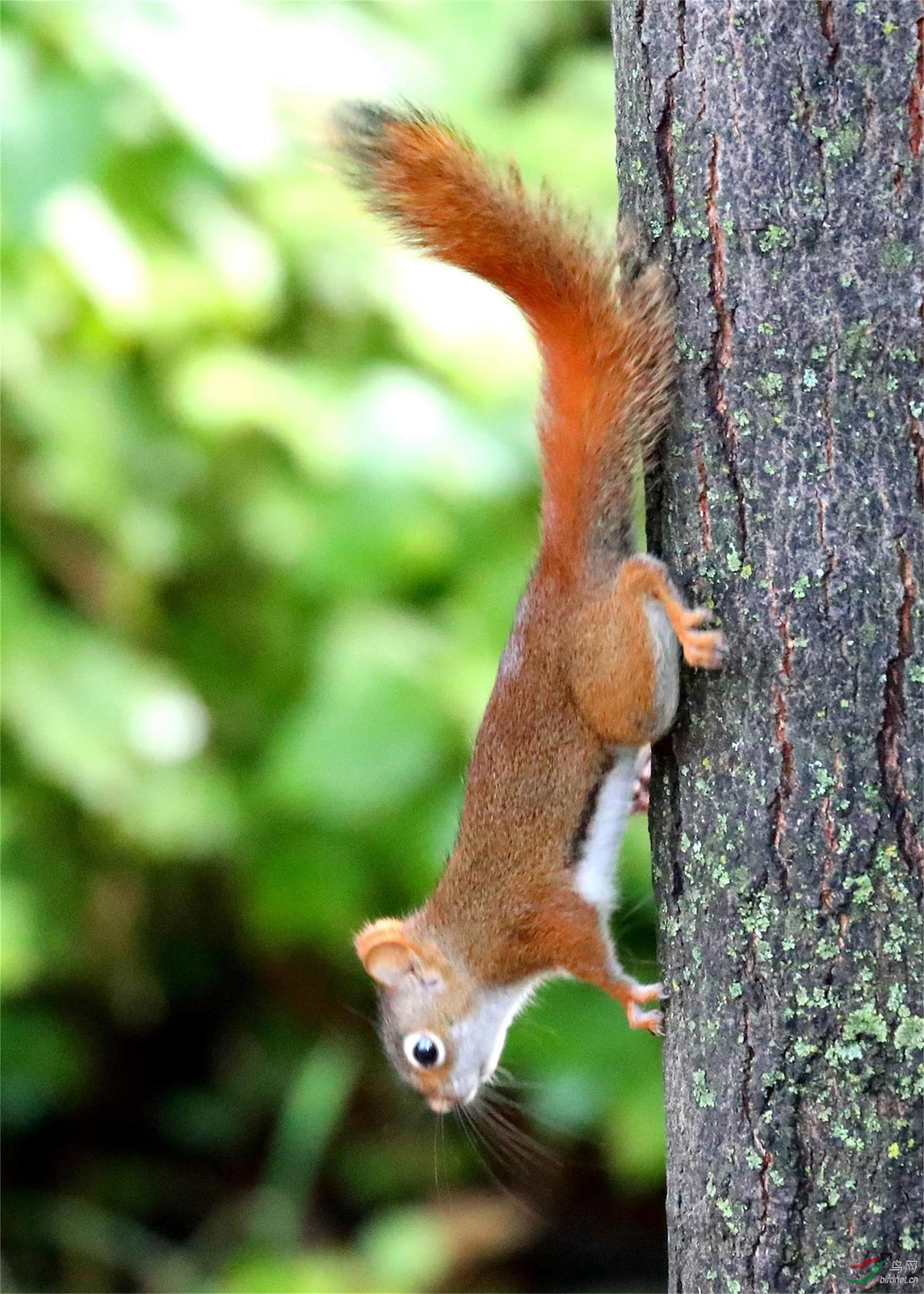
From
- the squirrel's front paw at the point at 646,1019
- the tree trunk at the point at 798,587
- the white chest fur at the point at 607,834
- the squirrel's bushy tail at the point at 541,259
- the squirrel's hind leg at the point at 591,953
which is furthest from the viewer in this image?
the squirrel's hind leg at the point at 591,953

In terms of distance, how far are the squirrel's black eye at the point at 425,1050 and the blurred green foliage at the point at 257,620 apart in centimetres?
54

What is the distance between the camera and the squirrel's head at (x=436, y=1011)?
2158 mm

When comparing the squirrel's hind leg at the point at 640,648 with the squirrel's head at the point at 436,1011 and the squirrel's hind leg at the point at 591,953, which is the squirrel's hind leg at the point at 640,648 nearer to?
the squirrel's hind leg at the point at 591,953

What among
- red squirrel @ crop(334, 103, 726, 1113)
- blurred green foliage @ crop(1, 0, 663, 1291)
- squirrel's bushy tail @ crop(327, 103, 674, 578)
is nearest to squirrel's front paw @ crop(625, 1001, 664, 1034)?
red squirrel @ crop(334, 103, 726, 1113)

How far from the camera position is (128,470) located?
339 cm

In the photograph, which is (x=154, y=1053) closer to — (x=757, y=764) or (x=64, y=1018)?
(x=64, y=1018)

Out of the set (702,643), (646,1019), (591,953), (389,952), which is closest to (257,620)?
(389,952)

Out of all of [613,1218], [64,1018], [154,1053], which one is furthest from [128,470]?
[613,1218]

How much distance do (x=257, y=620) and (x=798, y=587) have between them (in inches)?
96.7

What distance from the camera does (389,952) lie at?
220 cm

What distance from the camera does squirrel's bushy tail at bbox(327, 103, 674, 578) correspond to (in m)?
1.57

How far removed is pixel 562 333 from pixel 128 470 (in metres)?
1.88

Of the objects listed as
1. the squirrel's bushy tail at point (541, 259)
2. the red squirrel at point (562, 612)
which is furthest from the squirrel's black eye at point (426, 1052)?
the squirrel's bushy tail at point (541, 259)

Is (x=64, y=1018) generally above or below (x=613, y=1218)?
above
